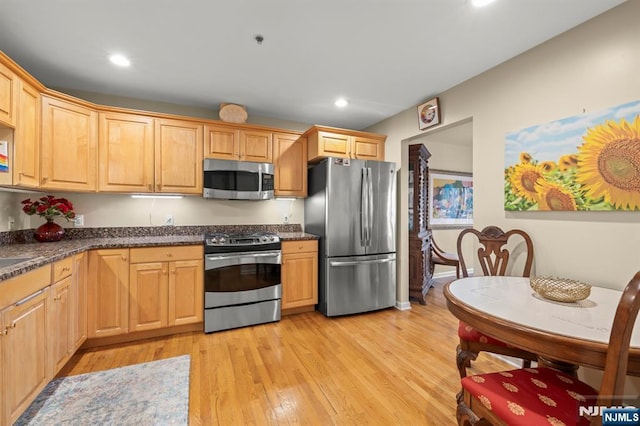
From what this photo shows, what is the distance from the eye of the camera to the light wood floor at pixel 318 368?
1.73 metres

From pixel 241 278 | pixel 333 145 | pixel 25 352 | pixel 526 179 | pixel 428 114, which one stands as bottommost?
pixel 25 352

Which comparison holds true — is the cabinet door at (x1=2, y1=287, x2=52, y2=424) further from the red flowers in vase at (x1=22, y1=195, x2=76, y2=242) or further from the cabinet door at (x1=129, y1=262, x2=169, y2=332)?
the red flowers in vase at (x1=22, y1=195, x2=76, y2=242)

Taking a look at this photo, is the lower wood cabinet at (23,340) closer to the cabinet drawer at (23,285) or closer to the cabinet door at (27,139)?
the cabinet drawer at (23,285)

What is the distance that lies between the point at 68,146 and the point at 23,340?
1.78 metres

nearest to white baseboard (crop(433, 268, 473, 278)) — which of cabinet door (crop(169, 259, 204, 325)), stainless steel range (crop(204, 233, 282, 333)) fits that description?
stainless steel range (crop(204, 233, 282, 333))

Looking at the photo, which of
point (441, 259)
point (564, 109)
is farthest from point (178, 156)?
point (441, 259)

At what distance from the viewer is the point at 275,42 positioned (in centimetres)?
211

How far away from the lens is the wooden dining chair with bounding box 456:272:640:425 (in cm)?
86

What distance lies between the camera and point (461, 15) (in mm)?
1822

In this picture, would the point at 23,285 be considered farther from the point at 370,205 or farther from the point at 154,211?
the point at 370,205

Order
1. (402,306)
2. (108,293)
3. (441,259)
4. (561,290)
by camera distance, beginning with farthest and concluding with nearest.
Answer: (441,259) → (402,306) → (108,293) → (561,290)

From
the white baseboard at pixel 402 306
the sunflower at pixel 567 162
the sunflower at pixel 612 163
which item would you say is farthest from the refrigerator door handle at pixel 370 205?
the sunflower at pixel 612 163

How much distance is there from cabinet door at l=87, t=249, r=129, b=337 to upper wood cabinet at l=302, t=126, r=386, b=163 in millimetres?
2330

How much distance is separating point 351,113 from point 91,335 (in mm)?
3688
